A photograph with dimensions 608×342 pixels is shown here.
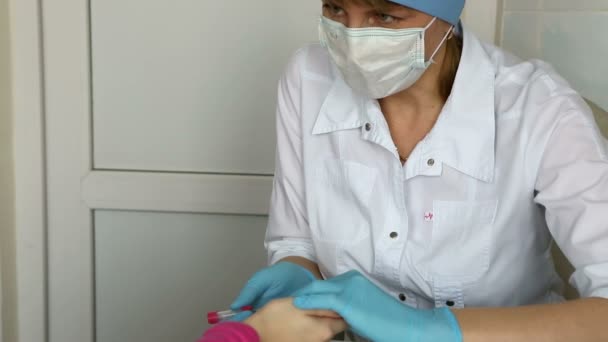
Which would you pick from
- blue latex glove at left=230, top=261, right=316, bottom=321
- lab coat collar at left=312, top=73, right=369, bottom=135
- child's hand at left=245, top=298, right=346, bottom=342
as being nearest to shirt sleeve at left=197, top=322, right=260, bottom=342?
child's hand at left=245, top=298, right=346, bottom=342

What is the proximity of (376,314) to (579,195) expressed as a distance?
34 centimetres

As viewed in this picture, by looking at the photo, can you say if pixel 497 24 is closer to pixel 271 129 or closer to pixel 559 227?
pixel 271 129

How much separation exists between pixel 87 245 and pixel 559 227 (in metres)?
1.19

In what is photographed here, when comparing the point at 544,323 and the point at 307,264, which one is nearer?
the point at 544,323

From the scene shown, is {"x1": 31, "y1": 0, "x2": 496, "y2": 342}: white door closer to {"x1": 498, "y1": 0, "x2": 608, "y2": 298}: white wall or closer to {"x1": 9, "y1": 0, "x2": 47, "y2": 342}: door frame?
{"x1": 9, "y1": 0, "x2": 47, "y2": 342}: door frame

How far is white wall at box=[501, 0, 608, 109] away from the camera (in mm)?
1467

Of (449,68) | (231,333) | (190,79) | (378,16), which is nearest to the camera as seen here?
(231,333)

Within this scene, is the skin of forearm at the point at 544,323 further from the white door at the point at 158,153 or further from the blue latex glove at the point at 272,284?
the white door at the point at 158,153

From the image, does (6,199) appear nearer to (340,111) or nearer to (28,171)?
(28,171)

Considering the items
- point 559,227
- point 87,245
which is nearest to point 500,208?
point 559,227

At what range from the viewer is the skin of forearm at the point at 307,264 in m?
1.42

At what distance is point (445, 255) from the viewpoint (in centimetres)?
130

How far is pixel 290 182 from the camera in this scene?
147cm

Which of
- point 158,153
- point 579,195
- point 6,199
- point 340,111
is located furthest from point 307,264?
point 6,199
